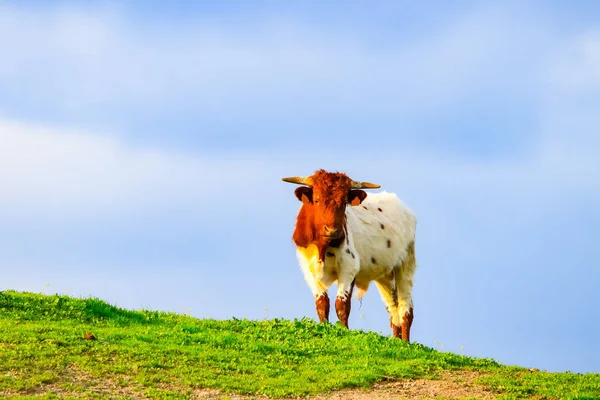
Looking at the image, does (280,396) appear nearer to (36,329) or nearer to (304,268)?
(36,329)

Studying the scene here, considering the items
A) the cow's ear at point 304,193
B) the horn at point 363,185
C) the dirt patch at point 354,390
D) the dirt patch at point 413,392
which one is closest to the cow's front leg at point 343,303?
the cow's ear at point 304,193

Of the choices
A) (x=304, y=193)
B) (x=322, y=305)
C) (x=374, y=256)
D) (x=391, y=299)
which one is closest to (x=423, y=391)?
(x=322, y=305)

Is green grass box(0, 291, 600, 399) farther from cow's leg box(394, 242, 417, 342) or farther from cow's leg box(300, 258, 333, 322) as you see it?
cow's leg box(394, 242, 417, 342)

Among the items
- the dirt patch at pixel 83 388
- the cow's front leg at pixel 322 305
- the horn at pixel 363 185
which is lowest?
the dirt patch at pixel 83 388

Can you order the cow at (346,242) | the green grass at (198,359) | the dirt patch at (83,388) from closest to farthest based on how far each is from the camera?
1. the dirt patch at (83,388)
2. the green grass at (198,359)
3. the cow at (346,242)

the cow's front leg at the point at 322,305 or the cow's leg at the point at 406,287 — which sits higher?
the cow's leg at the point at 406,287

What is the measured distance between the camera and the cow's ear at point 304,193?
21.9 meters

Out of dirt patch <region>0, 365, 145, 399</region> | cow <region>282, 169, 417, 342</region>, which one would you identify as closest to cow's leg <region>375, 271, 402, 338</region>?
cow <region>282, 169, 417, 342</region>

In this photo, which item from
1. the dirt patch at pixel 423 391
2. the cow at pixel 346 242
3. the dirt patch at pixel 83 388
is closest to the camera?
the dirt patch at pixel 83 388

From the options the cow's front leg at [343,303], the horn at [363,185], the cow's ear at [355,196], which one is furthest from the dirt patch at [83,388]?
the horn at [363,185]

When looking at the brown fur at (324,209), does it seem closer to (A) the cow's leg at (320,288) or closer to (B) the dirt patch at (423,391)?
(A) the cow's leg at (320,288)

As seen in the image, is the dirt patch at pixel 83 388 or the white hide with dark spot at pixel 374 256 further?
the white hide with dark spot at pixel 374 256

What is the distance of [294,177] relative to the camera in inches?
888

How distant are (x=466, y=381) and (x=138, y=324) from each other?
8.67m
